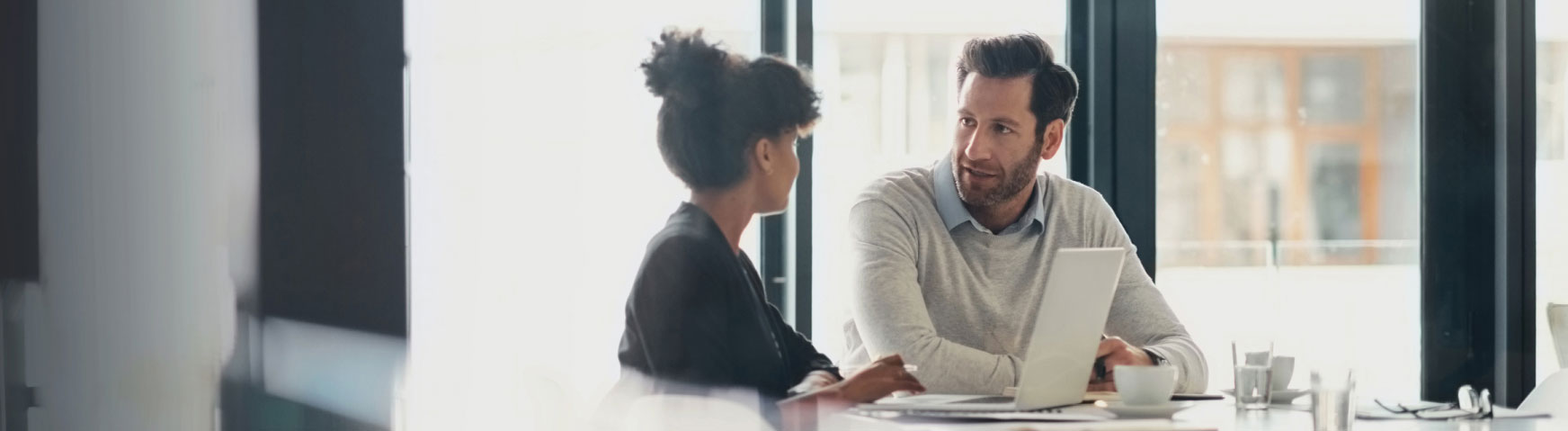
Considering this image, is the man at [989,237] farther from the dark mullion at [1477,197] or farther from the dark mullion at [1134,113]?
the dark mullion at [1477,197]

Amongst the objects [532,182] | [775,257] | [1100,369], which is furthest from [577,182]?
[1100,369]

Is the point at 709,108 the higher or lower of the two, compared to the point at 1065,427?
higher

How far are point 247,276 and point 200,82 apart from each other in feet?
1.41

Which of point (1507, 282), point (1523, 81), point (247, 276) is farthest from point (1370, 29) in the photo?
point (247, 276)

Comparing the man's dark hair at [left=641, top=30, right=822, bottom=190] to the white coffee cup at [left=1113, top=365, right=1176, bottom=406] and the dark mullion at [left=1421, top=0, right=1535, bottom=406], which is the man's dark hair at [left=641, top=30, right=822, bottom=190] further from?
the dark mullion at [left=1421, top=0, right=1535, bottom=406]

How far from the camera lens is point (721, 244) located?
1854 mm

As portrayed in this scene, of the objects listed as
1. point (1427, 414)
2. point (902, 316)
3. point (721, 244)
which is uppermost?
point (721, 244)

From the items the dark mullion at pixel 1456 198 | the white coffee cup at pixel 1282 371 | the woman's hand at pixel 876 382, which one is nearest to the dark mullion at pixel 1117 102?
the dark mullion at pixel 1456 198

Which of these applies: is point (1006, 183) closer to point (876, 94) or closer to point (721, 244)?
point (876, 94)

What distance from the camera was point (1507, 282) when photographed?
135 inches

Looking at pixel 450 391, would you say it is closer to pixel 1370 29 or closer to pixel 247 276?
pixel 247 276

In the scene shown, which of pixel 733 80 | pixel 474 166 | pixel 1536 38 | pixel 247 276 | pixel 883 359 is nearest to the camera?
pixel 883 359

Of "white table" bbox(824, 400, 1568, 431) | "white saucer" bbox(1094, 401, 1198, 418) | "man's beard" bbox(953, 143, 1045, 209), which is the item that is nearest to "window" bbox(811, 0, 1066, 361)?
"man's beard" bbox(953, 143, 1045, 209)

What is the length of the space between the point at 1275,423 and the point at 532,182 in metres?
1.92
